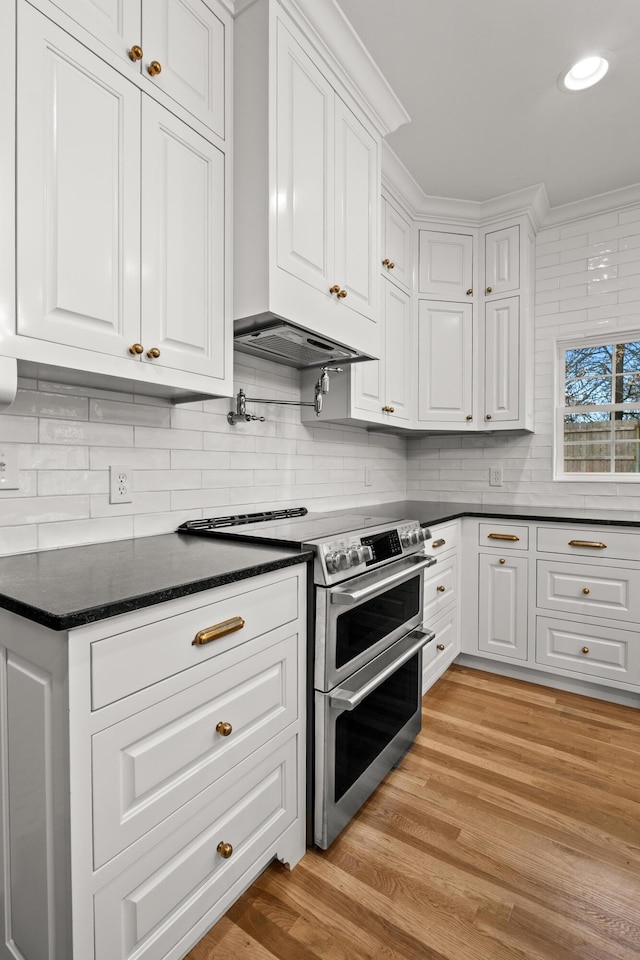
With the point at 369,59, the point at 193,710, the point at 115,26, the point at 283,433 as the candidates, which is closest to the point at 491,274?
the point at 369,59

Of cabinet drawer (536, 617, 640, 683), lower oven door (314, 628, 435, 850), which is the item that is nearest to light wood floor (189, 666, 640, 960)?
lower oven door (314, 628, 435, 850)

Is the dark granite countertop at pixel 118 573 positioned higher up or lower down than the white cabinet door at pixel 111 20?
lower down

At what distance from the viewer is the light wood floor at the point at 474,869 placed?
1.24 m

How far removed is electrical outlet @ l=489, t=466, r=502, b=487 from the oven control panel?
1.48 metres

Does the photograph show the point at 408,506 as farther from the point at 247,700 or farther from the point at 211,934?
the point at 211,934

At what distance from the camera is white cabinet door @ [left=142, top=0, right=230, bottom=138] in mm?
1348

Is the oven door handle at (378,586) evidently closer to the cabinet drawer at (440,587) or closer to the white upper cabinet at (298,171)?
the cabinet drawer at (440,587)

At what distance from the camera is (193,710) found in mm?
1087

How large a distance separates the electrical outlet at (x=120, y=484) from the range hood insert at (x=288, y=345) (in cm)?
63

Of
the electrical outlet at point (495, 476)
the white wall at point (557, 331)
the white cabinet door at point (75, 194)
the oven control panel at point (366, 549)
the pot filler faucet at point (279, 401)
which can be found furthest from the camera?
the electrical outlet at point (495, 476)

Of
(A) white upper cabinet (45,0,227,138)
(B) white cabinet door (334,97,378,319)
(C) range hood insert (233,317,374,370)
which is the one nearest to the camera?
(A) white upper cabinet (45,0,227,138)

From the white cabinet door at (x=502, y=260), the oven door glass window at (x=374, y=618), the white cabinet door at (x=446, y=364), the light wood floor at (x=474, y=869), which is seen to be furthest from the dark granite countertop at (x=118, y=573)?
the white cabinet door at (x=502, y=260)

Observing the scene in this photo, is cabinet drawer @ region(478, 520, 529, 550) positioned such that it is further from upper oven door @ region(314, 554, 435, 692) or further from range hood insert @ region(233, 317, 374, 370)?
range hood insert @ region(233, 317, 374, 370)

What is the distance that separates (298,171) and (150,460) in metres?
1.12
